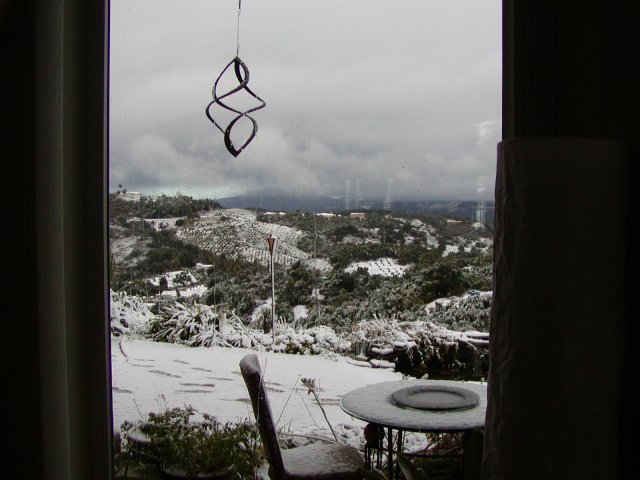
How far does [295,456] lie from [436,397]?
54 centimetres

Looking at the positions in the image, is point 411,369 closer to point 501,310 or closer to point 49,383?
point 501,310

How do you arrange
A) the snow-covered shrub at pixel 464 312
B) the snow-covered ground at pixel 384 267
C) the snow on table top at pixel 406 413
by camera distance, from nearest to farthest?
the snow on table top at pixel 406 413, the snow-covered shrub at pixel 464 312, the snow-covered ground at pixel 384 267

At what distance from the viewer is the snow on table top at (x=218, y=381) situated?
2.16 meters

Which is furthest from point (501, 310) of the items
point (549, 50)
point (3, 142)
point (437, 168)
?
point (3, 142)

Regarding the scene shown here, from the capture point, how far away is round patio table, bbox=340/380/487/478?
179 centimetres

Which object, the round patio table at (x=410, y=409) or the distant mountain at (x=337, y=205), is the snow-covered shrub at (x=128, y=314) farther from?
the round patio table at (x=410, y=409)

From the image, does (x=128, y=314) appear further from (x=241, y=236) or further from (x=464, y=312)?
(x=464, y=312)

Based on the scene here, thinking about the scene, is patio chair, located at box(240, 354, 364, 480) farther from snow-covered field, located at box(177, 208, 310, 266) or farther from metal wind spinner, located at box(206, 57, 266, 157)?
metal wind spinner, located at box(206, 57, 266, 157)

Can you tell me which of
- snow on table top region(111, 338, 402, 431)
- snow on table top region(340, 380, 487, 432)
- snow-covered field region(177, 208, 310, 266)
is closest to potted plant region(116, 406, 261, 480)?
snow on table top region(111, 338, 402, 431)

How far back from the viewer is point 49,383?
6.83 feet

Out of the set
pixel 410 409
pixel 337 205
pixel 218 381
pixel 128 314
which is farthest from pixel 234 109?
pixel 410 409

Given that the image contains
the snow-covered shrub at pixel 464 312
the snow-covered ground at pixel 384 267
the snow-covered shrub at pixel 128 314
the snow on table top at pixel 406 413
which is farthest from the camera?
the snow-covered shrub at pixel 128 314

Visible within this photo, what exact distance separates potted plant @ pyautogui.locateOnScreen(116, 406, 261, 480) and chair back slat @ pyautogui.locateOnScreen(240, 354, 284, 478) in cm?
21

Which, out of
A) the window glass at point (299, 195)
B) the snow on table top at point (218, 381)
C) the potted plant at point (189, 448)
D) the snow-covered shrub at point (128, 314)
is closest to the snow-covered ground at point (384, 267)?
the window glass at point (299, 195)
